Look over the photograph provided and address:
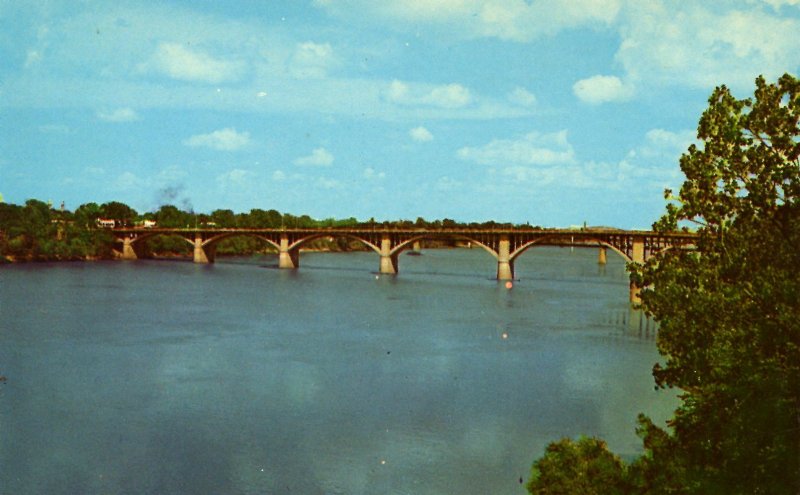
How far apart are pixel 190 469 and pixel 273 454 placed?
3.47 metres

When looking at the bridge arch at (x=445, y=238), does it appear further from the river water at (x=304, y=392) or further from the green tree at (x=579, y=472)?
Result: the green tree at (x=579, y=472)

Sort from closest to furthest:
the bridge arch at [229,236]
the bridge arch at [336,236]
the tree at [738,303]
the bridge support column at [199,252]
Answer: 1. the tree at [738,303]
2. the bridge arch at [336,236]
3. the bridge arch at [229,236]
4. the bridge support column at [199,252]

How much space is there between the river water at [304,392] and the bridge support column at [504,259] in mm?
33968

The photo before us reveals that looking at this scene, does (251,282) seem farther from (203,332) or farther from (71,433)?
(71,433)

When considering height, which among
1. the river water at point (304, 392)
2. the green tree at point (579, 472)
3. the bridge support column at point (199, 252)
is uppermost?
the bridge support column at point (199, 252)

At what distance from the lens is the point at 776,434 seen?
14367mm

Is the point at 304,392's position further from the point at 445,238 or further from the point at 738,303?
the point at 445,238

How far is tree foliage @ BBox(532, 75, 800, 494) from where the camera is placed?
14.5 metres

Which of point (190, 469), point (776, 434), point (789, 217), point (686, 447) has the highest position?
point (789, 217)

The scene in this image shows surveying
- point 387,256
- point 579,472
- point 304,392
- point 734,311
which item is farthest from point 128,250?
point 734,311

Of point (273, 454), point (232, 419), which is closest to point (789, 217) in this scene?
point (273, 454)

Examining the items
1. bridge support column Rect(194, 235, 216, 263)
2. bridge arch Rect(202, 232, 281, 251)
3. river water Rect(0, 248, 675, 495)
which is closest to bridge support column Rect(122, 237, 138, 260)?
bridge arch Rect(202, 232, 281, 251)

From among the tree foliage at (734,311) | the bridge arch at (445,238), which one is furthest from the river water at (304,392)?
the bridge arch at (445,238)

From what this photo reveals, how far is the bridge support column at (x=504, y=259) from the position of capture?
408 feet
